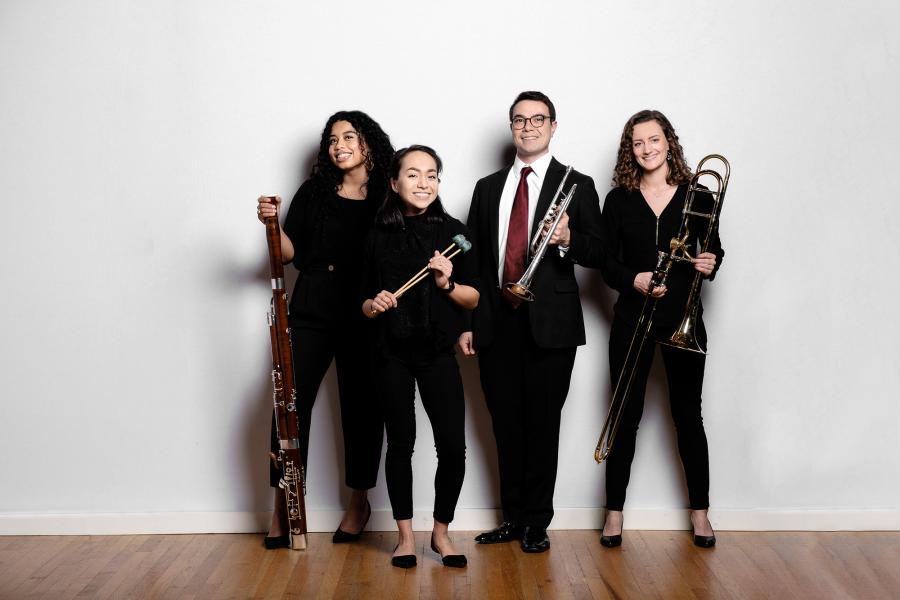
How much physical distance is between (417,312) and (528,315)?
489 millimetres

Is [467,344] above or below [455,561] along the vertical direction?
above

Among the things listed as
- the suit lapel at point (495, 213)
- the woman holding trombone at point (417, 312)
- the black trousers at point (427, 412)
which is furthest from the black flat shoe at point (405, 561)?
the suit lapel at point (495, 213)

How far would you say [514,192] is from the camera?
357cm

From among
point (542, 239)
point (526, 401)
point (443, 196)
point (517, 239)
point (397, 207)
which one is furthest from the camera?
point (443, 196)

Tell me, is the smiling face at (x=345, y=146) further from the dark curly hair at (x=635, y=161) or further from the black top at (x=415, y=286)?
the dark curly hair at (x=635, y=161)

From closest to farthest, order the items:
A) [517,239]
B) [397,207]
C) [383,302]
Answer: [383,302] < [397,207] < [517,239]

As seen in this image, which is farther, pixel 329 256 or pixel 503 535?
pixel 503 535

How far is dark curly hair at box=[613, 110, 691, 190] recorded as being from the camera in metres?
3.52

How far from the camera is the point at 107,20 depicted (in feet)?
12.5

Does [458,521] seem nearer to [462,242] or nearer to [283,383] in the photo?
[283,383]

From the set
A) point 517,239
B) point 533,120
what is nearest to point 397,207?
point 517,239

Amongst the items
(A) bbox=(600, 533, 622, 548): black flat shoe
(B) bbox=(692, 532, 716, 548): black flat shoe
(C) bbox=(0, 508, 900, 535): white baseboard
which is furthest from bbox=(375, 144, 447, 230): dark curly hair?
(B) bbox=(692, 532, 716, 548): black flat shoe

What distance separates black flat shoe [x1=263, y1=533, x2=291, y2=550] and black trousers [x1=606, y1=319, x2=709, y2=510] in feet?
4.09

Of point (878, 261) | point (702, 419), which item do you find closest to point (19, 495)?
point (702, 419)
